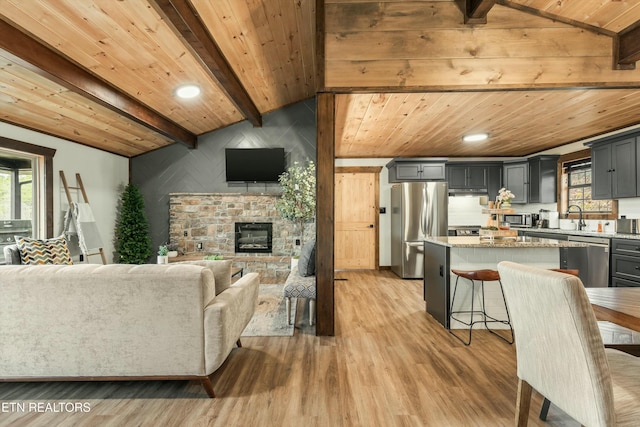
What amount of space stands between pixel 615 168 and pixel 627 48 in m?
2.15

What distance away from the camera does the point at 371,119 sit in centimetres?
423

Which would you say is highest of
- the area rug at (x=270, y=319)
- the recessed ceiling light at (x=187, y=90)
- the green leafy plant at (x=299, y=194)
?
the recessed ceiling light at (x=187, y=90)

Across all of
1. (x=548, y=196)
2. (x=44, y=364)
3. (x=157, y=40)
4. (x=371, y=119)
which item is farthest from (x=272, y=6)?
(x=548, y=196)

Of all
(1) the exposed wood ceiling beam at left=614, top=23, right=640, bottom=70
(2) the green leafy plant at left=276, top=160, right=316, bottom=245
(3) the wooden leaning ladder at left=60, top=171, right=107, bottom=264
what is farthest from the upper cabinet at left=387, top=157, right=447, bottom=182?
(3) the wooden leaning ladder at left=60, top=171, right=107, bottom=264

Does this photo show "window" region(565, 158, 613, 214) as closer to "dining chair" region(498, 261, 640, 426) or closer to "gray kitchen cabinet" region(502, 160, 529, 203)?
"gray kitchen cabinet" region(502, 160, 529, 203)

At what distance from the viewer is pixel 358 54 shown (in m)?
3.01

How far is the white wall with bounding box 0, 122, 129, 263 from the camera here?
4.31 m

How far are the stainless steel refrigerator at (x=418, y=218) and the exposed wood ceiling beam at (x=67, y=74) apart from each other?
164 inches

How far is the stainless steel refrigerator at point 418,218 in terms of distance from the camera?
19.0 ft

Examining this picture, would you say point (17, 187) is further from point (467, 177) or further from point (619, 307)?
point (467, 177)

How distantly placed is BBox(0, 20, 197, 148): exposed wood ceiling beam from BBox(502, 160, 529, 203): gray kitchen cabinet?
6244mm

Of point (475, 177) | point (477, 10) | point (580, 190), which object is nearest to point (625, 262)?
point (580, 190)

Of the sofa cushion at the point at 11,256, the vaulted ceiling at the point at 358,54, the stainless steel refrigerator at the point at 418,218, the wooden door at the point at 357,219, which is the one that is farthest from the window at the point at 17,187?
the stainless steel refrigerator at the point at 418,218

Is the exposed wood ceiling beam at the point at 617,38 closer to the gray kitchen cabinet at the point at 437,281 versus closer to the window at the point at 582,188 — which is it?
the gray kitchen cabinet at the point at 437,281
